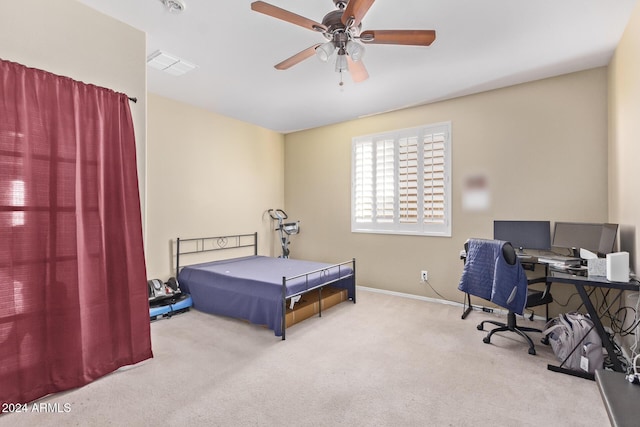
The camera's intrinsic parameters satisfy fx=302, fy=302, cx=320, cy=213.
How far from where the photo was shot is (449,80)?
11.7 ft

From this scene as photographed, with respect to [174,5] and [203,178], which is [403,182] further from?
[174,5]

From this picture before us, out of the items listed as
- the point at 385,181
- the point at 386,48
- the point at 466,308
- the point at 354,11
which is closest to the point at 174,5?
the point at 354,11

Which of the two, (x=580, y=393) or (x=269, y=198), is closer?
(x=580, y=393)

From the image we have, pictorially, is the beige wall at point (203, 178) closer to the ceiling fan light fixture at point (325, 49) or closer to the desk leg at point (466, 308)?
the ceiling fan light fixture at point (325, 49)

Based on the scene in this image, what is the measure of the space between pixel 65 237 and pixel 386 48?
10.1 ft

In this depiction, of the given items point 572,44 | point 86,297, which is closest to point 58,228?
point 86,297

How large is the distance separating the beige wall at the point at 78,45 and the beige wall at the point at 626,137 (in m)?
4.00

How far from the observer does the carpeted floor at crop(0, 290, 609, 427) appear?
1896 mm

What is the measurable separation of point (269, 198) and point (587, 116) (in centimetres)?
467

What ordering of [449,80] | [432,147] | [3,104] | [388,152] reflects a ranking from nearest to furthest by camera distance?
1. [3,104]
2. [449,80]
3. [432,147]
4. [388,152]

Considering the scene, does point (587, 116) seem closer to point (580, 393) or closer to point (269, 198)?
point (580, 393)

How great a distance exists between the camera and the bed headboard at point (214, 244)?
430 cm

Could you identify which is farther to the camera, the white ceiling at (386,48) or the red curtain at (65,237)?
the white ceiling at (386,48)

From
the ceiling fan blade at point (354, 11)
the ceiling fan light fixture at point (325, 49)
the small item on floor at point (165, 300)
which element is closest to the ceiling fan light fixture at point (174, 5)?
the ceiling fan light fixture at point (325, 49)
